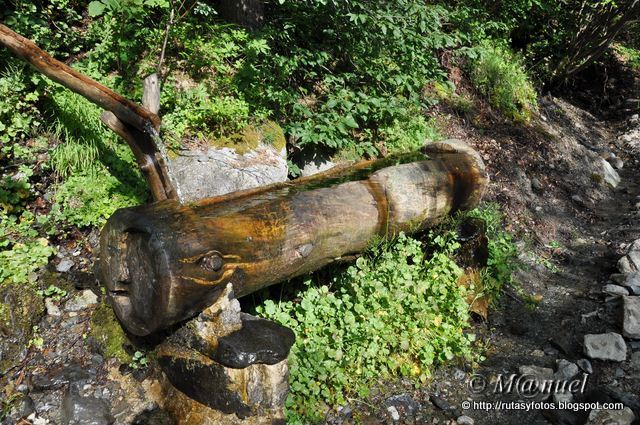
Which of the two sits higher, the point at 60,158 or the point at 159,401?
the point at 60,158

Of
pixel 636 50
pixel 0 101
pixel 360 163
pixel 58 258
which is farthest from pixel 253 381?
pixel 636 50

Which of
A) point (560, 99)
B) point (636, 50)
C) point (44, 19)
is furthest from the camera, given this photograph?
point (636, 50)

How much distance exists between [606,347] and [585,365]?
280mm

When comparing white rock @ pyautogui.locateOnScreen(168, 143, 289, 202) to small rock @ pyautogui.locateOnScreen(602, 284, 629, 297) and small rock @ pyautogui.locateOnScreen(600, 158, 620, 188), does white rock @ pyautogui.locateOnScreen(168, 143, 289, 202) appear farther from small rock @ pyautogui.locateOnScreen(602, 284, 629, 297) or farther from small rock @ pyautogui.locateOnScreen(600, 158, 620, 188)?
small rock @ pyautogui.locateOnScreen(600, 158, 620, 188)

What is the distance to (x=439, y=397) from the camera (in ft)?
11.4

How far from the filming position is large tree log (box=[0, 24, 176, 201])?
3482 mm

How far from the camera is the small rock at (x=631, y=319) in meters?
3.94

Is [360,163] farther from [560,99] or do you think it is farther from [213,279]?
[560,99]

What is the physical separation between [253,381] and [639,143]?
29.5 feet

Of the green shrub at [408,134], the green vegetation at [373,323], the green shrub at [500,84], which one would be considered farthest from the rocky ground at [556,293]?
the green shrub at [408,134]

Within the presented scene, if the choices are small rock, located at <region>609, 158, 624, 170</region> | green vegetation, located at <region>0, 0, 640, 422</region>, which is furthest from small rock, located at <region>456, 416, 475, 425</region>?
small rock, located at <region>609, 158, 624, 170</region>

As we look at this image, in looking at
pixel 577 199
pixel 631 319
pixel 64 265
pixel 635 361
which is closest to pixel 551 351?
pixel 635 361

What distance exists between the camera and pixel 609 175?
743 cm

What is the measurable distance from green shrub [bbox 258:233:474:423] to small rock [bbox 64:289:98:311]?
130cm
